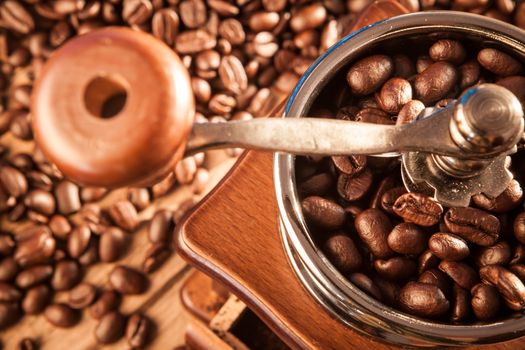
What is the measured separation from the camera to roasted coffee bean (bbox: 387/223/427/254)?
27.2 inches

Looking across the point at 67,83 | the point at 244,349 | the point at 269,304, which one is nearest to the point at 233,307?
the point at 244,349

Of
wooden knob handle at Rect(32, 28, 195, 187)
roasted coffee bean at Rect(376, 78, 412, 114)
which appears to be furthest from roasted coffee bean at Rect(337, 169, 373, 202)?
wooden knob handle at Rect(32, 28, 195, 187)

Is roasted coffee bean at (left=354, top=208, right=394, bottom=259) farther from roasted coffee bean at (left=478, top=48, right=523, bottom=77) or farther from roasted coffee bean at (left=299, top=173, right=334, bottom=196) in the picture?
roasted coffee bean at (left=478, top=48, right=523, bottom=77)

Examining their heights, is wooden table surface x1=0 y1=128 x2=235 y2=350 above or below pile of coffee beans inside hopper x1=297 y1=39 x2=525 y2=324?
below

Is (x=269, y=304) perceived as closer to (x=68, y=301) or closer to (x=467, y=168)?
(x=467, y=168)

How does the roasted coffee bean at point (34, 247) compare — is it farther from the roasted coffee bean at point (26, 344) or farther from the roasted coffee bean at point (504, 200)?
the roasted coffee bean at point (504, 200)

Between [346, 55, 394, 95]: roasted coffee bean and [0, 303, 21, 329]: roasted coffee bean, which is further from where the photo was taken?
[0, 303, 21, 329]: roasted coffee bean

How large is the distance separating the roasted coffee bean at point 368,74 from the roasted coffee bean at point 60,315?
0.99 meters

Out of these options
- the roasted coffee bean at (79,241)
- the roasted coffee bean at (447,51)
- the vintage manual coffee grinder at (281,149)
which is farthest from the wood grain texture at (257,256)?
the roasted coffee bean at (79,241)

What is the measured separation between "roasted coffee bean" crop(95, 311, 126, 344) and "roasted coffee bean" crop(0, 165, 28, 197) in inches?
16.8

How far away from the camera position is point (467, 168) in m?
0.63

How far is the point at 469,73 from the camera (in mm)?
774

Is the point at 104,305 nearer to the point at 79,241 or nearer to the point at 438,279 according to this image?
the point at 79,241

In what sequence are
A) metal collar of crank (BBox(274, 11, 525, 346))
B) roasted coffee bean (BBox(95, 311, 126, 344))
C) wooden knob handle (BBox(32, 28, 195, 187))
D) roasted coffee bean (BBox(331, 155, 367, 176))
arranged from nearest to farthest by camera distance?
wooden knob handle (BBox(32, 28, 195, 187)) → metal collar of crank (BBox(274, 11, 525, 346)) → roasted coffee bean (BBox(331, 155, 367, 176)) → roasted coffee bean (BBox(95, 311, 126, 344))
